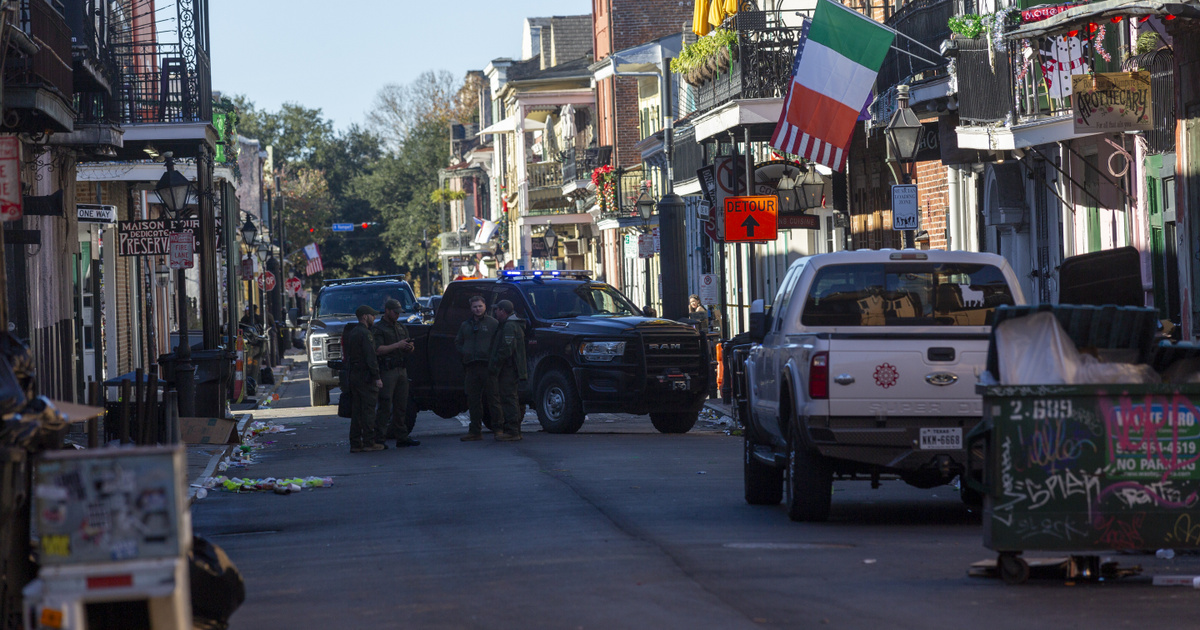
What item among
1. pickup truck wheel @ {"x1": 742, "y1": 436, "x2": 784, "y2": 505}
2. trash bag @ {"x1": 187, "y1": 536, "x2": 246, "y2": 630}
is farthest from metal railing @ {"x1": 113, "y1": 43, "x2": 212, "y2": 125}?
trash bag @ {"x1": 187, "y1": 536, "x2": 246, "y2": 630}

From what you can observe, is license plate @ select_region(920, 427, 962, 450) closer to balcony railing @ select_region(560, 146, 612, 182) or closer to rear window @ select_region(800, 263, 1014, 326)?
rear window @ select_region(800, 263, 1014, 326)

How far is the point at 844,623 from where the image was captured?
7.71m

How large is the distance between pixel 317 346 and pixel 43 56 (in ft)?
44.8

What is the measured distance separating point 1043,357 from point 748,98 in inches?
739

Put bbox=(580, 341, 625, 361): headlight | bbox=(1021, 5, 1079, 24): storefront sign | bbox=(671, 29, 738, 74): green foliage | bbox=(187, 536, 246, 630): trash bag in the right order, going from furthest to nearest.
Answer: bbox=(671, 29, 738, 74): green foliage < bbox=(580, 341, 625, 361): headlight < bbox=(1021, 5, 1079, 24): storefront sign < bbox=(187, 536, 246, 630): trash bag

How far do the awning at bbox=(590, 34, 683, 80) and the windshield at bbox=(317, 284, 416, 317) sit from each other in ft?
55.0

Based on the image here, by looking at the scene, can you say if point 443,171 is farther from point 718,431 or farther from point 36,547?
point 36,547

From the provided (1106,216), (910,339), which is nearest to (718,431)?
(1106,216)

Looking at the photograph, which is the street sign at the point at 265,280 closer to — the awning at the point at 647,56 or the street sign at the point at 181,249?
the awning at the point at 647,56

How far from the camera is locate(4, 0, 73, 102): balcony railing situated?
615 inches

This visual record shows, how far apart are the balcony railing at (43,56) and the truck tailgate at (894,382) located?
8415 mm

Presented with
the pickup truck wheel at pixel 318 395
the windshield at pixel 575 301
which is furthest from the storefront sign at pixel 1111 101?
the pickup truck wheel at pixel 318 395

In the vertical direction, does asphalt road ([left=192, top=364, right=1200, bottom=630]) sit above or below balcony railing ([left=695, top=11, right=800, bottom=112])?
below

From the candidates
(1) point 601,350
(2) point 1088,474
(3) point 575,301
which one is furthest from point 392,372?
(2) point 1088,474
